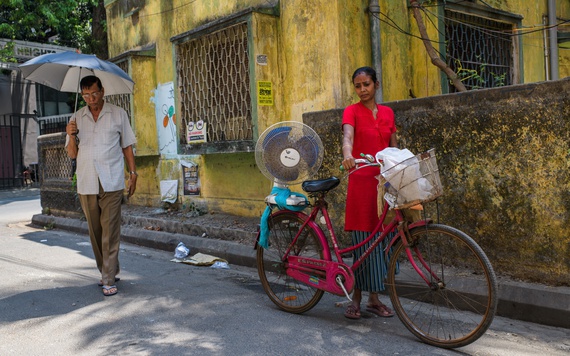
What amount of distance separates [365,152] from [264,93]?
3.36 metres

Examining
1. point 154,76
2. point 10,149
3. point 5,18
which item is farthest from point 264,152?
point 10,149

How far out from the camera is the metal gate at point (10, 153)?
22625mm

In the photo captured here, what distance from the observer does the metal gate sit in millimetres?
22625

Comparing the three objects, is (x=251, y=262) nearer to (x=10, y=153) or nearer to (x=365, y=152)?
(x=365, y=152)

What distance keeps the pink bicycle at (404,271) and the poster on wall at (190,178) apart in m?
4.24

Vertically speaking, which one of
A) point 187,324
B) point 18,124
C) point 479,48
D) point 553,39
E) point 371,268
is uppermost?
point 18,124

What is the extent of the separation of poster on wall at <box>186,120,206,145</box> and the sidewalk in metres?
1.18

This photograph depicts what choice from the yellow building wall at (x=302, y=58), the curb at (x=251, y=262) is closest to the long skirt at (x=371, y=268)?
the curb at (x=251, y=262)

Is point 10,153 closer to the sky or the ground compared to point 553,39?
closer to the ground

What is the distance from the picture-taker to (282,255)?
14.5 ft

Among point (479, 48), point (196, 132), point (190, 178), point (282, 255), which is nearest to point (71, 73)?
point (196, 132)

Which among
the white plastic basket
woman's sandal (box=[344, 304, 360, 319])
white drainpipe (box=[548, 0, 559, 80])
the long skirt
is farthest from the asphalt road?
white drainpipe (box=[548, 0, 559, 80])

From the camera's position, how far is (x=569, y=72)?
35.2 feet

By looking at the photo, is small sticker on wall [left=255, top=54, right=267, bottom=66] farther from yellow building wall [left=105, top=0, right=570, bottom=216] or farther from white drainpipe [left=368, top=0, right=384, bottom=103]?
white drainpipe [left=368, top=0, right=384, bottom=103]
